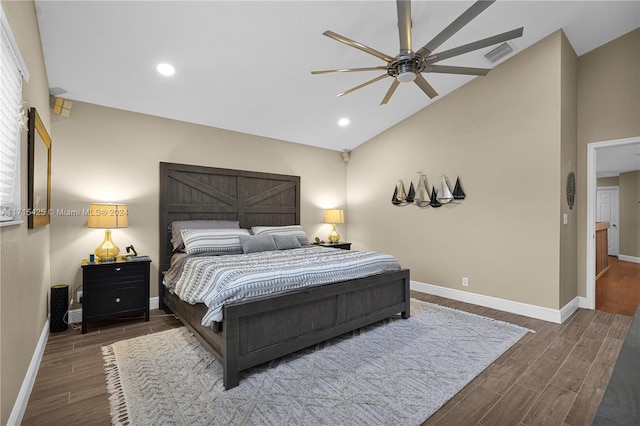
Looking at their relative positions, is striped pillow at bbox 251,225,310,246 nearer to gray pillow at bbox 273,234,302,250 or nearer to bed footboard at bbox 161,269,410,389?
gray pillow at bbox 273,234,302,250

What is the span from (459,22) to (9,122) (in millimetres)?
2815

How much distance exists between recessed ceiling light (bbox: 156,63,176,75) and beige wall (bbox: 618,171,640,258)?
33.0ft

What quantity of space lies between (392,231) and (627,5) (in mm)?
3774

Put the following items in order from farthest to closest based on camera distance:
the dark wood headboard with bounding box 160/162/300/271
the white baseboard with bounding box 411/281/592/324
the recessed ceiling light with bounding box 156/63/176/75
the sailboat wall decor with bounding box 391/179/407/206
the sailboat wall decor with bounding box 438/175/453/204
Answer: the sailboat wall decor with bounding box 391/179/407/206 → the sailboat wall decor with bounding box 438/175/453/204 → the dark wood headboard with bounding box 160/162/300/271 → the white baseboard with bounding box 411/281/592/324 → the recessed ceiling light with bounding box 156/63/176/75

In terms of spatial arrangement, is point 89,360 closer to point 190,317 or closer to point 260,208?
point 190,317

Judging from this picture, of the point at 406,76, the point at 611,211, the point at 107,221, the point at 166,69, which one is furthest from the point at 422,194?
the point at 611,211

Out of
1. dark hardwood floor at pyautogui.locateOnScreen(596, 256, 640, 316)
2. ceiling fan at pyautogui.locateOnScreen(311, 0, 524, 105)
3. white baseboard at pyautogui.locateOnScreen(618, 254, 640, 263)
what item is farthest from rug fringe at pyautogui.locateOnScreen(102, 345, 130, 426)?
white baseboard at pyautogui.locateOnScreen(618, 254, 640, 263)

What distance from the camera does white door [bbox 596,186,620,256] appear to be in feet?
25.5

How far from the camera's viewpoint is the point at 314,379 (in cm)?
224

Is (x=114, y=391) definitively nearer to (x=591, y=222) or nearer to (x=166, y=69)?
(x=166, y=69)

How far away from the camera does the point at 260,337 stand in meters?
2.33

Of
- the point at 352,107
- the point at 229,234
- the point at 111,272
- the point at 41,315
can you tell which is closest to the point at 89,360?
the point at 41,315

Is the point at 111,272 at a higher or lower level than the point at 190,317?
higher

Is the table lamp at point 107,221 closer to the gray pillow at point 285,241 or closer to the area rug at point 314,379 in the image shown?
the area rug at point 314,379
